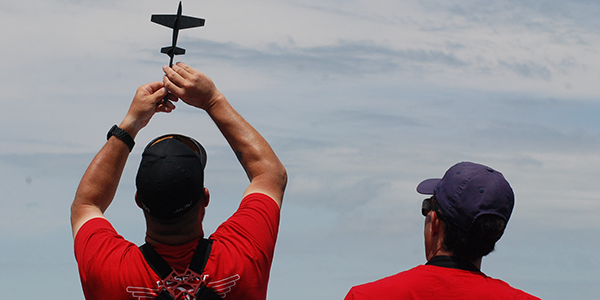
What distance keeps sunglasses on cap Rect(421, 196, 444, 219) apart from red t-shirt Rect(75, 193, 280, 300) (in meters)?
1.48

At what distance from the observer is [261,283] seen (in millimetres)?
5145

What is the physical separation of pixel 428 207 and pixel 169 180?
2.39 meters

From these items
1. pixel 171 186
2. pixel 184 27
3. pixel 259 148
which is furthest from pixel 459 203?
pixel 184 27

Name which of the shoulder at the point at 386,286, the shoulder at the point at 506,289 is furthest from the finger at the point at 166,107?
the shoulder at the point at 506,289

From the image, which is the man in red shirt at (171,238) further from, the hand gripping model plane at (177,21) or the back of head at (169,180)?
the hand gripping model plane at (177,21)

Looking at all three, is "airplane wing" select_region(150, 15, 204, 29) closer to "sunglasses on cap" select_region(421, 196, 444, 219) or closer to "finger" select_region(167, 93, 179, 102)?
"finger" select_region(167, 93, 179, 102)

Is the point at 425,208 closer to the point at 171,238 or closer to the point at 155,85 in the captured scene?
the point at 171,238

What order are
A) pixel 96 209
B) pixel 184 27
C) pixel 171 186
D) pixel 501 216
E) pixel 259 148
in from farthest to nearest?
pixel 184 27, pixel 259 148, pixel 96 209, pixel 501 216, pixel 171 186

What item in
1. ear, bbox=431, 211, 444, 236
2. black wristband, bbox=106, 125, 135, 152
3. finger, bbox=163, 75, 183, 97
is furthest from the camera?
finger, bbox=163, 75, 183, 97

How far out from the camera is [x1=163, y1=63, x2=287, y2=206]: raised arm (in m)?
6.17

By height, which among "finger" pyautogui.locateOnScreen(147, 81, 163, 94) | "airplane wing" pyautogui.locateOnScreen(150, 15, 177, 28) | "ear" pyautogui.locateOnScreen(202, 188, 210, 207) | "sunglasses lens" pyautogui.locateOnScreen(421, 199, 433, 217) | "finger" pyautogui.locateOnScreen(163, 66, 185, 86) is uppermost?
"airplane wing" pyautogui.locateOnScreen(150, 15, 177, 28)

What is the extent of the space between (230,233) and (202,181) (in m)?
0.56

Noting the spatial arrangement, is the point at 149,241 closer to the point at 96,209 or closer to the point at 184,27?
the point at 96,209

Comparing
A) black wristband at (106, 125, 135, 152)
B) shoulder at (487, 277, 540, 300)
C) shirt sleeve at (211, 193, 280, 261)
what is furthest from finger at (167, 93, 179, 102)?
shoulder at (487, 277, 540, 300)
